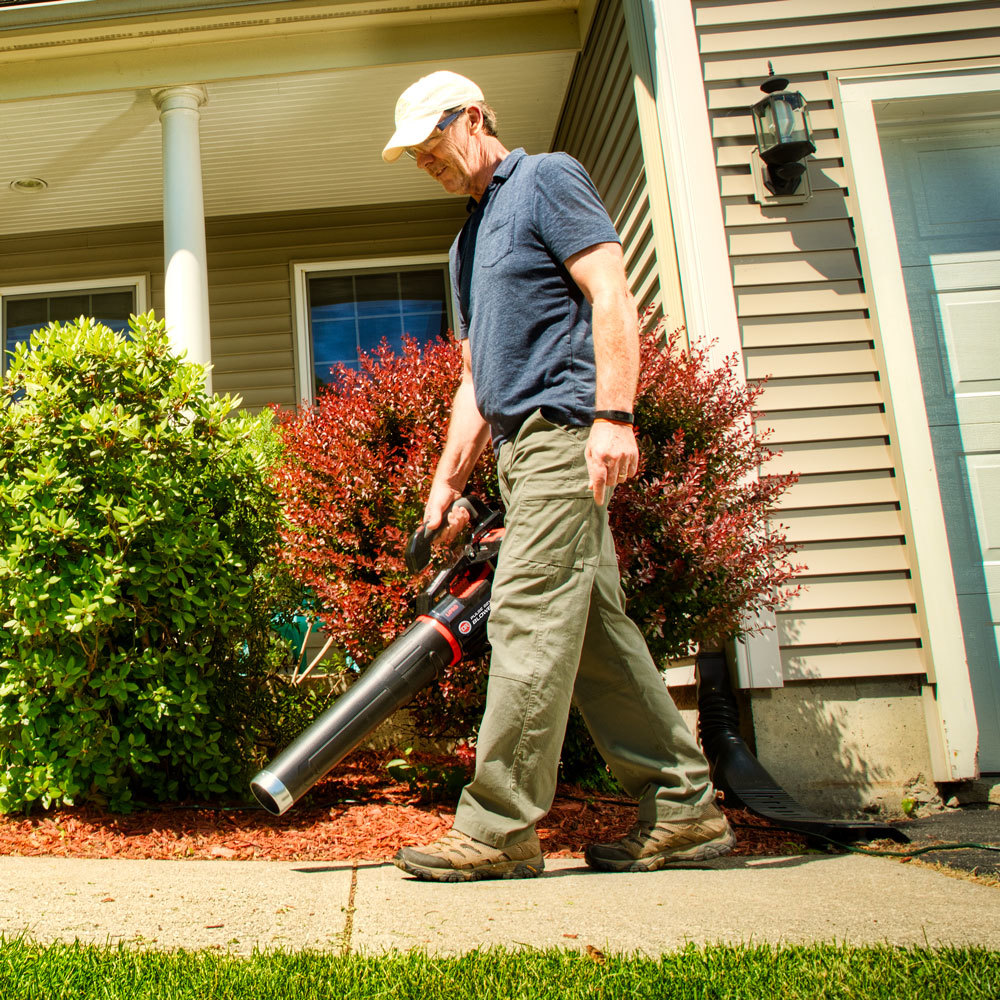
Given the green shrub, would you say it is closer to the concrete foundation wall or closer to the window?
the concrete foundation wall

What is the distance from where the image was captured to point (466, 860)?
7.07 feet

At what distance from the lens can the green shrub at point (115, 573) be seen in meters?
2.77

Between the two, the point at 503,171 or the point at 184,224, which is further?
the point at 184,224

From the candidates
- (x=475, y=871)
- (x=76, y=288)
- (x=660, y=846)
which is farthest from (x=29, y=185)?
(x=660, y=846)

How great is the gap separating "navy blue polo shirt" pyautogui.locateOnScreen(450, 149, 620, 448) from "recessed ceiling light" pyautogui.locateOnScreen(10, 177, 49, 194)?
16.5 ft

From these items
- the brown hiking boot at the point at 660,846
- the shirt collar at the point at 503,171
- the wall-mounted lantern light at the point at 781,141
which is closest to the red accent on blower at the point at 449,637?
the brown hiking boot at the point at 660,846

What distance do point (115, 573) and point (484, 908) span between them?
153cm

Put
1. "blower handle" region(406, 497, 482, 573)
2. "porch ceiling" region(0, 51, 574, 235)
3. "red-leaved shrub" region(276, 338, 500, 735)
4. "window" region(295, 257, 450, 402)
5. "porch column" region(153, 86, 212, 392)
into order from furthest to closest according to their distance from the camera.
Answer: "window" region(295, 257, 450, 402), "porch ceiling" region(0, 51, 574, 235), "porch column" region(153, 86, 212, 392), "red-leaved shrub" region(276, 338, 500, 735), "blower handle" region(406, 497, 482, 573)

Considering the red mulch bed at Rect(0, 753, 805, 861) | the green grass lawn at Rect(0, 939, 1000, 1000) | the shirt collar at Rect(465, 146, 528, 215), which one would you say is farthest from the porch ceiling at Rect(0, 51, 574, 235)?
the green grass lawn at Rect(0, 939, 1000, 1000)

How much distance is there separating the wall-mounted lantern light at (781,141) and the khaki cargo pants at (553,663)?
7.44 feet

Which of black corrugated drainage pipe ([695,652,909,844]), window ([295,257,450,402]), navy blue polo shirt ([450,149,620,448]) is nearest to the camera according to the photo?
navy blue polo shirt ([450,149,620,448])

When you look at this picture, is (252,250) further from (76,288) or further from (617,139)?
(617,139)

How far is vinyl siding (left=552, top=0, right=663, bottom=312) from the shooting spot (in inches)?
177

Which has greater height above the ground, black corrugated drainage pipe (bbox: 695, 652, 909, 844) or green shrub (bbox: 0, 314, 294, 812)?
green shrub (bbox: 0, 314, 294, 812)
